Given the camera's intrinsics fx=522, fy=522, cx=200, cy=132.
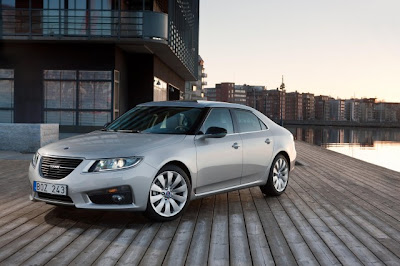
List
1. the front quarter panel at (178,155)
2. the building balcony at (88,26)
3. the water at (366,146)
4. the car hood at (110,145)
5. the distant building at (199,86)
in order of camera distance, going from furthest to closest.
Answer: the distant building at (199,86)
the water at (366,146)
the building balcony at (88,26)
the front quarter panel at (178,155)
the car hood at (110,145)

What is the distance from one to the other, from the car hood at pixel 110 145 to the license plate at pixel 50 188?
36cm

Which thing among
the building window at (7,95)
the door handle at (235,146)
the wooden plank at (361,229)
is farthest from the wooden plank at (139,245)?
the building window at (7,95)

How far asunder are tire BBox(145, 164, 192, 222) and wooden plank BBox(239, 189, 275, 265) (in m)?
0.86

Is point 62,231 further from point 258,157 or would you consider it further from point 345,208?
point 345,208

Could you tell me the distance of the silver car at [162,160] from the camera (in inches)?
233

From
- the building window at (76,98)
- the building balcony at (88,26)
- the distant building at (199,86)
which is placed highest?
the distant building at (199,86)

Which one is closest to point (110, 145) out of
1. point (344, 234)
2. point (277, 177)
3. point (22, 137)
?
point (344, 234)

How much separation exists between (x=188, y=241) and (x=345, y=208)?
3.22 m

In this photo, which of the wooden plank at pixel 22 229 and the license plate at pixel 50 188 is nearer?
the wooden plank at pixel 22 229

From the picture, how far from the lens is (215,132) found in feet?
22.9

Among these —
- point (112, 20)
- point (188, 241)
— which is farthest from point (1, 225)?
point (112, 20)

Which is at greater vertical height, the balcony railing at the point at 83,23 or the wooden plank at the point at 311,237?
the balcony railing at the point at 83,23

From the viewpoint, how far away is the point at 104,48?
24.8 metres

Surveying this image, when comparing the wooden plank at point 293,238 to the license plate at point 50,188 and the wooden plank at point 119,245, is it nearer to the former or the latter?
the wooden plank at point 119,245
